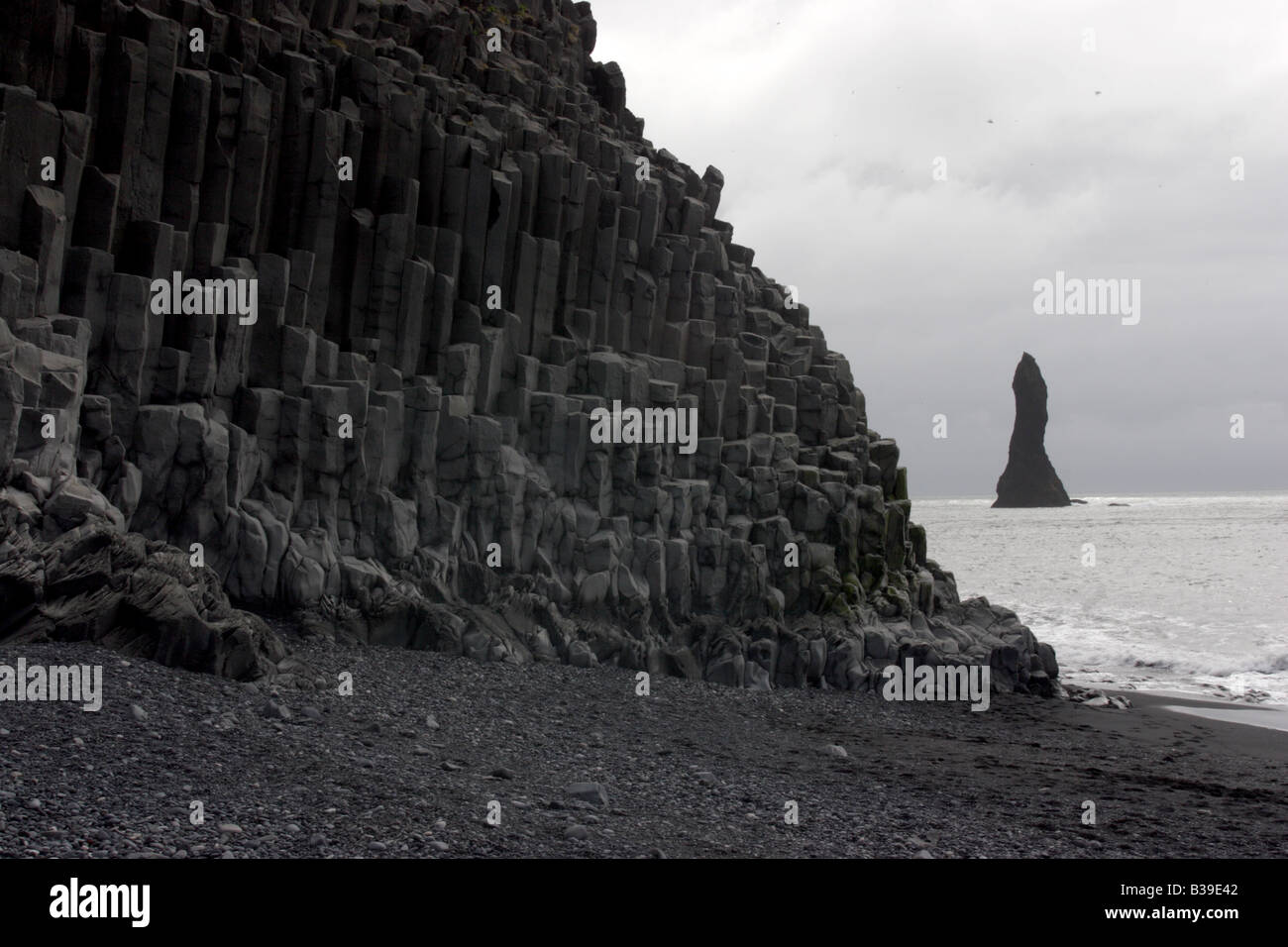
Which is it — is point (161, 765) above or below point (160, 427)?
below

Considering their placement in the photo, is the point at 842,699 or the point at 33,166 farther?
the point at 842,699

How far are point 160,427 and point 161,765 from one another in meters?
9.81

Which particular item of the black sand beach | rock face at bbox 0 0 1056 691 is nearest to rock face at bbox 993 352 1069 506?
rock face at bbox 0 0 1056 691

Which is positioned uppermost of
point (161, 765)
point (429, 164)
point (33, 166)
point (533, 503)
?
point (429, 164)

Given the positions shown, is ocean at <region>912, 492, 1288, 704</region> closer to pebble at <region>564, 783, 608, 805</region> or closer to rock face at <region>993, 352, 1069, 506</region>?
pebble at <region>564, 783, 608, 805</region>

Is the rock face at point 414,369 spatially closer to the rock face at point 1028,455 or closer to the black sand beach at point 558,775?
the black sand beach at point 558,775

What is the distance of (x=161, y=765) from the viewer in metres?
11.8

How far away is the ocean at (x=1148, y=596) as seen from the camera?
36.2 m

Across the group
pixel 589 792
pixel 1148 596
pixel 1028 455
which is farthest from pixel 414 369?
pixel 1028 455

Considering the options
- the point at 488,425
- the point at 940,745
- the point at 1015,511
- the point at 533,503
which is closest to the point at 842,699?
the point at 940,745

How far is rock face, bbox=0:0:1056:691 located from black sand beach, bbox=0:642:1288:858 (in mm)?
2820

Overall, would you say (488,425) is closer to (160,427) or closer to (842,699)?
(160,427)

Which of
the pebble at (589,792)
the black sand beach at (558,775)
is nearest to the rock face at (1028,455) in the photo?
the black sand beach at (558,775)
